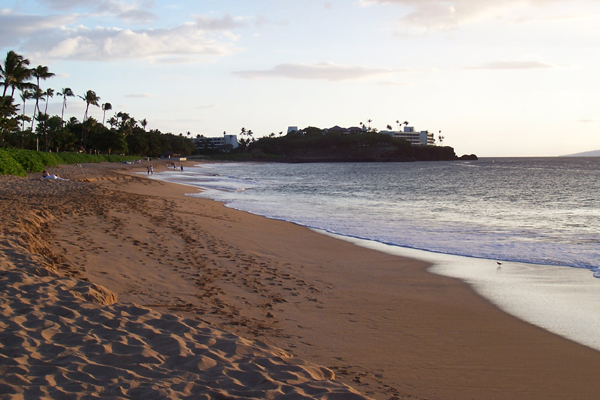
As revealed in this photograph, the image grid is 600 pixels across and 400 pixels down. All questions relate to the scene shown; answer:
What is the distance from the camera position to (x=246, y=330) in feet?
16.7

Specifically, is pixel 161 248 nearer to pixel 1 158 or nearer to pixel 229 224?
pixel 229 224

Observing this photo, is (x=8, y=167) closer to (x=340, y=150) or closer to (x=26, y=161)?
(x=26, y=161)

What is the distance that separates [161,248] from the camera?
9.16 metres

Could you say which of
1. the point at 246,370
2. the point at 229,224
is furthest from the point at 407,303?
the point at 229,224

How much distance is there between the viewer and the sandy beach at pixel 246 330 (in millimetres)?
3625

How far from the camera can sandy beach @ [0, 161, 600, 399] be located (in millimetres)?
3625

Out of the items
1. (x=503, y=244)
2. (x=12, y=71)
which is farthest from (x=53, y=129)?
(x=503, y=244)

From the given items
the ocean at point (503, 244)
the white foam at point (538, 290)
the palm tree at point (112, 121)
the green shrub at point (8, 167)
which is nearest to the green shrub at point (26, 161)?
the green shrub at point (8, 167)

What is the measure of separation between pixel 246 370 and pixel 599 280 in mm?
7357

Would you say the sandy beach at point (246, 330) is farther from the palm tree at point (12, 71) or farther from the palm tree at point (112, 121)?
the palm tree at point (112, 121)

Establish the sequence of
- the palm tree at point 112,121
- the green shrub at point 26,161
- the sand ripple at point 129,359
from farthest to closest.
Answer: the palm tree at point 112,121, the green shrub at point 26,161, the sand ripple at point 129,359

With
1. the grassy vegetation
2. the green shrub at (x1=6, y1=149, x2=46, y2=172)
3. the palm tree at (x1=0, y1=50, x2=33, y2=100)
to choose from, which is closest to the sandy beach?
the grassy vegetation

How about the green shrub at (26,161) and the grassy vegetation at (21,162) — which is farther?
the green shrub at (26,161)

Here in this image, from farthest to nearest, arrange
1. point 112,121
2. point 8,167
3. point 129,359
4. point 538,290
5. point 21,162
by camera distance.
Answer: point 112,121, point 21,162, point 8,167, point 538,290, point 129,359
